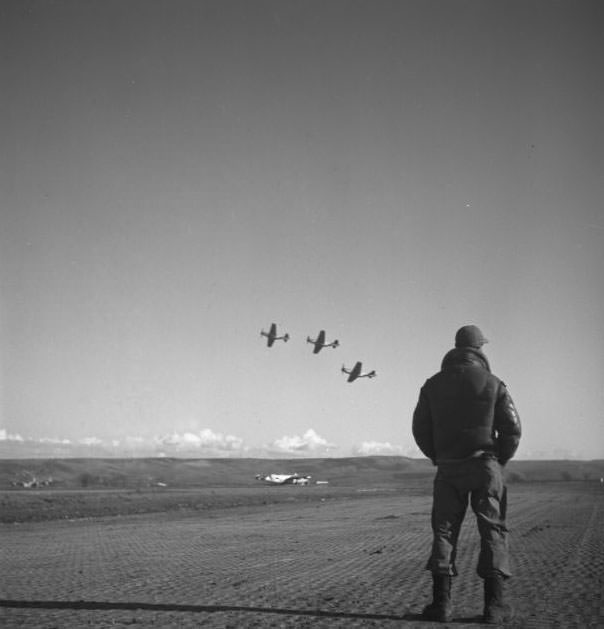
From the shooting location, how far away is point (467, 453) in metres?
5.14

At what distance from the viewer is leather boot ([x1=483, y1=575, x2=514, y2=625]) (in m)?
4.59

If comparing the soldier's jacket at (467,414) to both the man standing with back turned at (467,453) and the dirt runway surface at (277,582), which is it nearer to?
the man standing with back turned at (467,453)

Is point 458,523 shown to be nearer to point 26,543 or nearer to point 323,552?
point 323,552

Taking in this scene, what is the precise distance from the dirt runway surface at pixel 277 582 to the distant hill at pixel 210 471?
9083 centimetres

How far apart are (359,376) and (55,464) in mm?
95004

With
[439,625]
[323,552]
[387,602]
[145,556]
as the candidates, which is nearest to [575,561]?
[323,552]

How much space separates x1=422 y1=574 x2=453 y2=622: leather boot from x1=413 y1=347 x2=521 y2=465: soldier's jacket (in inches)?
35.1

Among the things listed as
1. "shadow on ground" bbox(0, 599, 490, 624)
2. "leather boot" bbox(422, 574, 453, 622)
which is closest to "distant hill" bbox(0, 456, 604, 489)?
"shadow on ground" bbox(0, 599, 490, 624)

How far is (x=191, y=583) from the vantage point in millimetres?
6742

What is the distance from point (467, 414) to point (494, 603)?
1.38 metres

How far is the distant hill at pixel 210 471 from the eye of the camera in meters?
110

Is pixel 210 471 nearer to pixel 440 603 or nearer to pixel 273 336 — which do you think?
pixel 273 336

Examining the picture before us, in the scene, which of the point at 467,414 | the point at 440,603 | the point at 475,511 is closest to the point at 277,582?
the point at 440,603

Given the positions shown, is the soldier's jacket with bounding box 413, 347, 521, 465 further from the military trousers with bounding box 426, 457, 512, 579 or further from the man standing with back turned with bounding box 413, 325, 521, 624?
the military trousers with bounding box 426, 457, 512, 579
